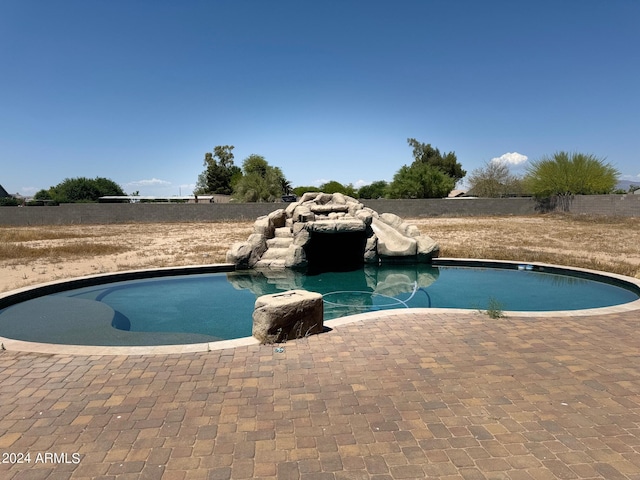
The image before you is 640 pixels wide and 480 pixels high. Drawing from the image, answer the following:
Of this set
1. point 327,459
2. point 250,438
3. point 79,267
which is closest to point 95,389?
point 250,438

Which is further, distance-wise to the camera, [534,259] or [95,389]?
[534,259]

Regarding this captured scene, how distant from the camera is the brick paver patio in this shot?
105 inches

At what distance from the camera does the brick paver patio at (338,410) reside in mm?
2660

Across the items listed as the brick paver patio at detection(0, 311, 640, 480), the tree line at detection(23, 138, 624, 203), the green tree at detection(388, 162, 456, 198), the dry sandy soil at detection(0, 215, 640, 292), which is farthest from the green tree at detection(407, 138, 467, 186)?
the brick paver patio at detection(0, 311, 640, 480)

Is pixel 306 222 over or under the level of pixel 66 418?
over

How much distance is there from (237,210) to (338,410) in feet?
100

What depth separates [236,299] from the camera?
8469mm

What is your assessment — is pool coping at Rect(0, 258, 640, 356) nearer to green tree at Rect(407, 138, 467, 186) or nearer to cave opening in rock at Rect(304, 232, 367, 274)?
cave opening in rock at Rect(304, 232, 367, 274)

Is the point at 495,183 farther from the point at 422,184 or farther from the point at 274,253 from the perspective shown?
the point at 274,253

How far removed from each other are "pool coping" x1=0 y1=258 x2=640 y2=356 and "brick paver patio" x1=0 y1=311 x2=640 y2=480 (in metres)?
0.18

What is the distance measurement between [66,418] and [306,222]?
8459mm

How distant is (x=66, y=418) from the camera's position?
127 inches

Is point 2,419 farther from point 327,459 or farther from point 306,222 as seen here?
point 306,222

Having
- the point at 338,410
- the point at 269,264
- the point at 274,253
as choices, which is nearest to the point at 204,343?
the point at 338,410
